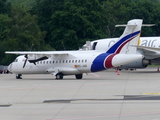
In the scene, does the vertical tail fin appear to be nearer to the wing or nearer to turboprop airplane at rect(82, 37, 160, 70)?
turboprop airplane at rect(82, 37, 160, 70)

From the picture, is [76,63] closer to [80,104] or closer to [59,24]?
[80,104]

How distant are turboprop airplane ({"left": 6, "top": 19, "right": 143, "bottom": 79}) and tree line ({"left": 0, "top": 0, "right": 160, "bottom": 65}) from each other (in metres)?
21.2

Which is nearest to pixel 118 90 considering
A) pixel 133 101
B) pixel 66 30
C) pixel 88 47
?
pixel 133 101

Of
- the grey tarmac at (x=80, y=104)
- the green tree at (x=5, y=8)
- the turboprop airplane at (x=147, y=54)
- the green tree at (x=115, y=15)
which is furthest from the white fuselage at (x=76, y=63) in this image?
the green tree at (x=115, y=15)

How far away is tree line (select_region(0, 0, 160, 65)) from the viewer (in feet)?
198

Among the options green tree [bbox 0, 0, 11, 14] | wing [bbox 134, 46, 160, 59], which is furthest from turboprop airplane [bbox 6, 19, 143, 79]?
green tree [bbox 0, 0, 11, 14]

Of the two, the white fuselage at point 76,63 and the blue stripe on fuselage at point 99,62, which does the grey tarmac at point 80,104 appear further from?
the white fuselage at point 76,63

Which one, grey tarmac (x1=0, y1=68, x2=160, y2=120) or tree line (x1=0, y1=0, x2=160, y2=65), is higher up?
tree line (x1=0, y1=0, x2=160, y2=65)

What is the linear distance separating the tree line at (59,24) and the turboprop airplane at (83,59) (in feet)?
69.4

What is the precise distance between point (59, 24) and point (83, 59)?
38046mm

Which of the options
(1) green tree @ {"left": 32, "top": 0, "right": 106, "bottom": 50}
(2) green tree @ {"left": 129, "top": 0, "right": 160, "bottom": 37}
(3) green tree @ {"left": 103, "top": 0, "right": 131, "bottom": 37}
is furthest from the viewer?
(3) green tree @ {"left": 103, "top": 0, "right": 131, "bottom": 37}

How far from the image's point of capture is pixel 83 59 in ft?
105

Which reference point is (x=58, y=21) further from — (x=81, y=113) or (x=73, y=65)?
(x=81, y=113)

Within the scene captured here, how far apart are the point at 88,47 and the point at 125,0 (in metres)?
51.9
